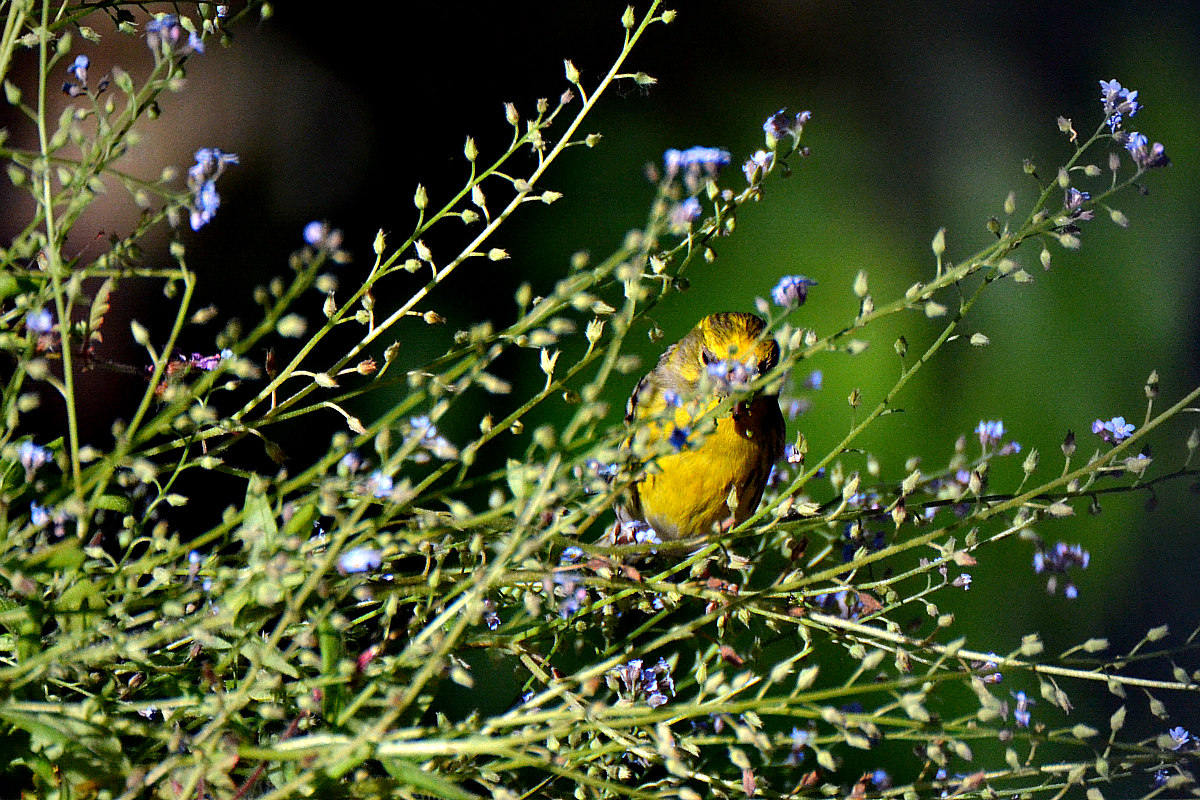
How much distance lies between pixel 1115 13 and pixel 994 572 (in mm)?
878

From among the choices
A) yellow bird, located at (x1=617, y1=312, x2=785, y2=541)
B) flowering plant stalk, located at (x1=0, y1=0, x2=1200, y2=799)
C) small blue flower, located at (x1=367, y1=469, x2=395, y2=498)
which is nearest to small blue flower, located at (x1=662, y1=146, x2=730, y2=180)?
flowering plant stalk, located at (x1=0, y1=0, x2=1200, y2=799)

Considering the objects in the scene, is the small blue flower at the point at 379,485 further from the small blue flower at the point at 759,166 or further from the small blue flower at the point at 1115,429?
the small blue flower at the point at 1115,429

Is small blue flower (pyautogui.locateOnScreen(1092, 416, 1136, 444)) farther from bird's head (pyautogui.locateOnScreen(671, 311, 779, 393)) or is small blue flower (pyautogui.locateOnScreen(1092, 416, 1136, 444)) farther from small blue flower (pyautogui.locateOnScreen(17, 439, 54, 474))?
small blue flower (pyautogui.locateOnScreen(17, 439, 54, 474))

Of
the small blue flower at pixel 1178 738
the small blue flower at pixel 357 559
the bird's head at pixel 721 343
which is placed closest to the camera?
the small blue flower at pixel 357 559

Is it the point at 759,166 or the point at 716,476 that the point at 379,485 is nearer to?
the point at 759,166

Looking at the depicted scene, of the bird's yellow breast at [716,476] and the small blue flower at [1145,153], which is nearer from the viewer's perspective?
the small blue flower at [1145,153]

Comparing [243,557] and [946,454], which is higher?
[946,454]

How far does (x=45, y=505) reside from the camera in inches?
13.1

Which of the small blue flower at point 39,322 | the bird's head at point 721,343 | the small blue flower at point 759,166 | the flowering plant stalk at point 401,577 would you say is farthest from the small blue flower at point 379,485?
the bird's head at point 721,343

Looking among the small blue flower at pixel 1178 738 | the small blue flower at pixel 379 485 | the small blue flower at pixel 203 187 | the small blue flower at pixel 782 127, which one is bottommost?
the small blue flower at pixel 1178 738

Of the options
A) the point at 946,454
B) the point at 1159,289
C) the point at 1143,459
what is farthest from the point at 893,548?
the point at 1159,289

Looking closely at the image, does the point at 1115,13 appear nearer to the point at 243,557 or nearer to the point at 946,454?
the point at 946,454

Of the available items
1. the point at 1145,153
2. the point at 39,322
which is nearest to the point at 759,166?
the point at 1145,153

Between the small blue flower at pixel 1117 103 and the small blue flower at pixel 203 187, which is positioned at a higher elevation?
the small blue flower at pixel 1117 103
